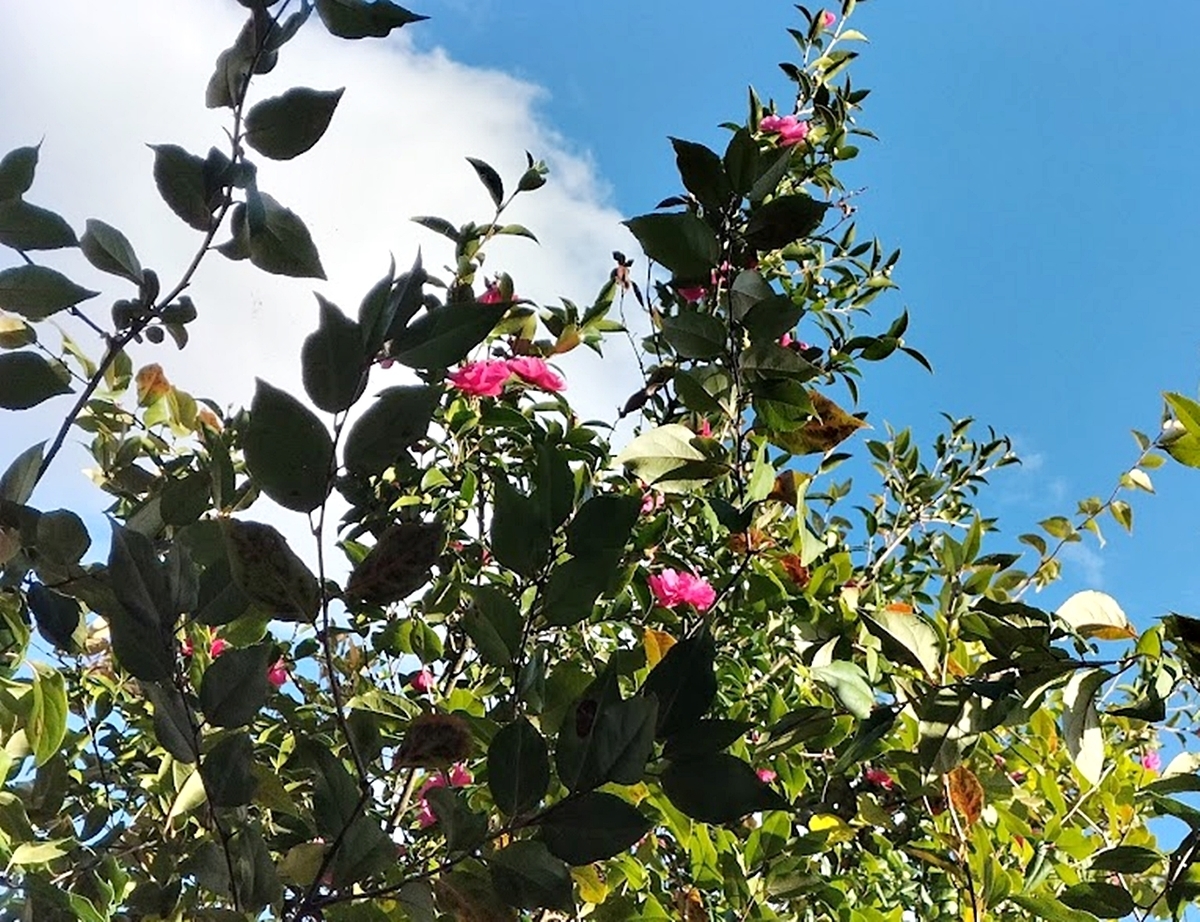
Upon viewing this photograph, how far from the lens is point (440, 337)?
19.8 inches

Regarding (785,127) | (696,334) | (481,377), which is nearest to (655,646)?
(696,334)

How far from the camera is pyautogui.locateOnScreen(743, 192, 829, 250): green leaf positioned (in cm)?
64

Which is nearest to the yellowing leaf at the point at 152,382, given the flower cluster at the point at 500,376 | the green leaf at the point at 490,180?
the flower cluster at the point at 500,376

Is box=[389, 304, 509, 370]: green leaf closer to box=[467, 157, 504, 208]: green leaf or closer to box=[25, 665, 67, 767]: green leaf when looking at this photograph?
box=[25, 665, 67, 767]: green leaf

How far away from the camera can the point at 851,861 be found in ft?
4.68

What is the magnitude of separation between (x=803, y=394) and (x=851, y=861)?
975mm

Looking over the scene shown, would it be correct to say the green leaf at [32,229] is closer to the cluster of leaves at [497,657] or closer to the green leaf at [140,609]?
the cluster of leaves at [497,657]

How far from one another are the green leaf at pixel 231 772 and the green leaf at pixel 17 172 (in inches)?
13.8

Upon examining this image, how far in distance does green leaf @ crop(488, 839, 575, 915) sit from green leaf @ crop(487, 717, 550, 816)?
0.06 ft

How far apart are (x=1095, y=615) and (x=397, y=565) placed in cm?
54

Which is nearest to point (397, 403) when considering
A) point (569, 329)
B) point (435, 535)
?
point (435, 535)

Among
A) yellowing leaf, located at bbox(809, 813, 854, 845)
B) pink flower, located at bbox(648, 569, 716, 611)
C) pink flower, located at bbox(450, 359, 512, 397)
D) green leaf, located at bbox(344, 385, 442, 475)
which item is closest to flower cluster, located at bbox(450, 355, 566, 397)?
pink flower, located at bbox(450, 359, 512, 397)

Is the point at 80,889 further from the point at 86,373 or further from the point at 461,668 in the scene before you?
the point at 86,373

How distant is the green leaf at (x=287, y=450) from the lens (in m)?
0.45
